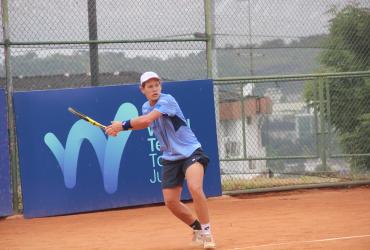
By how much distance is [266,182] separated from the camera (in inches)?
477

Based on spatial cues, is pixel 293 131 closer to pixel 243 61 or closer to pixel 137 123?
pixel 243 61

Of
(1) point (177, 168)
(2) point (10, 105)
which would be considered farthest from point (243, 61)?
(1) point (177, 168)

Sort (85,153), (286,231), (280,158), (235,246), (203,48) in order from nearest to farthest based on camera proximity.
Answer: (235,246)
(286,231)
(85,153)
(203,48)
(280,158)

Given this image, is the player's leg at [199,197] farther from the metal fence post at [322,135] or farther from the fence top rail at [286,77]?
the metal fence post at [322,135]

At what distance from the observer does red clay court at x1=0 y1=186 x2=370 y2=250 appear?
7.42 meters

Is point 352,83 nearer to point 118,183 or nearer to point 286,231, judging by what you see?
point 118,183

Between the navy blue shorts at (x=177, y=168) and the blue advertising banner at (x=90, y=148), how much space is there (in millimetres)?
3215

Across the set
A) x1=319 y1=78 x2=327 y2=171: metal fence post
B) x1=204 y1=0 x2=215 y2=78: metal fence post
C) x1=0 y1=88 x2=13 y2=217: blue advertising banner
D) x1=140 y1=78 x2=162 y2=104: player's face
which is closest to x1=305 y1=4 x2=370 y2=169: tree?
x1=319 y1=78 x2=327 y2=171: metal fence post

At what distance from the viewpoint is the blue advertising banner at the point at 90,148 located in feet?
33.6

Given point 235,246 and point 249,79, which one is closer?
point 235,246

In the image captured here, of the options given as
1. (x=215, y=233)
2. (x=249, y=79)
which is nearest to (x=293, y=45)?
(x=249, y=79)

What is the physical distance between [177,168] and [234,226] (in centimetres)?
165

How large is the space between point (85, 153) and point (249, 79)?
2.90 m

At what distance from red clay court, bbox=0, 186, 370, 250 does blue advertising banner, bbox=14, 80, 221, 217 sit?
0.26 metres
